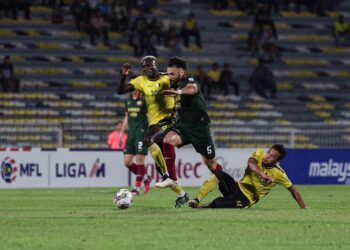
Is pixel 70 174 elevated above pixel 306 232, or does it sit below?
below

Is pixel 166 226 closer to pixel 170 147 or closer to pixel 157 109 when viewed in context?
pixel 170 147

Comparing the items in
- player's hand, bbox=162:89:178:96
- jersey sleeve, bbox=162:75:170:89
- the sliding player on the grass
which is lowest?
the sliding player on the grass

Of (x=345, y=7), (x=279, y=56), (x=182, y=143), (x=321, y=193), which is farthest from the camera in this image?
(x=345, y=7)

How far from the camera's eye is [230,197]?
16.8 m

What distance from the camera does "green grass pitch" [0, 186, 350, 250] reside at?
11.6m

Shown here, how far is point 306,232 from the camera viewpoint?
12.9 meters

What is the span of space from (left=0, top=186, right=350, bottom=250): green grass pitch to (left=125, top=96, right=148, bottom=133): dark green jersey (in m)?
4.45

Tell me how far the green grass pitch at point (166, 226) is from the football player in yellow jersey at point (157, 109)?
77cm

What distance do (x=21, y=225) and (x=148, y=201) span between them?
631 centimetres

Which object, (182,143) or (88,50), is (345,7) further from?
(182,143)

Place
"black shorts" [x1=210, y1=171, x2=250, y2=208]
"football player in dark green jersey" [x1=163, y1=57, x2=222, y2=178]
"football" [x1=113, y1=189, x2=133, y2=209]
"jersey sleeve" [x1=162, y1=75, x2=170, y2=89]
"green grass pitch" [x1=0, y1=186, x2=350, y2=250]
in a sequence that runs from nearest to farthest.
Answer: "green grass pitch" [x1=0, y1=186, x2=350, y2=250] → "football" [x1=113, y1=189, x2=133, y2=209] → "black shorts" [x1=210, y1=171, x2=250, y2=208] → "football player in dark green jersey" [x1=163, y1=57, x2=222, y2=178] → "jersey sleeve" [x1=162, y1=75, x2=170, y2=89]

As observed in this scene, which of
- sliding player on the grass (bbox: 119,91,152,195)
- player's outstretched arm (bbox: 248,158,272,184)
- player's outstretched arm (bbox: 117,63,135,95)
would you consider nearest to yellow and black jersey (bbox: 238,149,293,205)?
player's outstretched arm (bbox: 248,158,272,184)

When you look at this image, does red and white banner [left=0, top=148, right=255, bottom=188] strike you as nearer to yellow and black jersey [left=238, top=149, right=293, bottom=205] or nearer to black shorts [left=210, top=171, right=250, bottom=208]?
black shorts [left=210, top=171, right=250, bottom=208]

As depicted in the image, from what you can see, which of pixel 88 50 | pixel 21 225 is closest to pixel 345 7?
pixel 88 50
